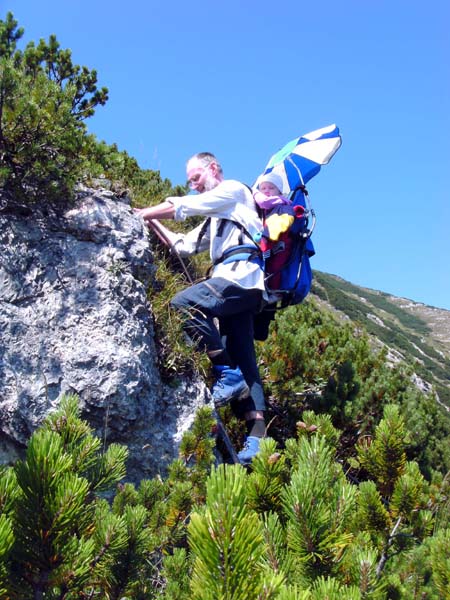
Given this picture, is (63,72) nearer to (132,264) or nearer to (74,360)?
(132,264)

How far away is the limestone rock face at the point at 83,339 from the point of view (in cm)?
317

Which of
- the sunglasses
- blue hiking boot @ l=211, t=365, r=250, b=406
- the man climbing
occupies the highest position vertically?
the sunglasses

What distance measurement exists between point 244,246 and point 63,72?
13.2 ft

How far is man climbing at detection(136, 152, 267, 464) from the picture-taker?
3.67 metres

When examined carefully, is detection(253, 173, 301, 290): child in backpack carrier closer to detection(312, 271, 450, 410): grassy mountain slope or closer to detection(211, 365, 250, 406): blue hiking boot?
detection(211, 365, 250, 406): blue hiking boot

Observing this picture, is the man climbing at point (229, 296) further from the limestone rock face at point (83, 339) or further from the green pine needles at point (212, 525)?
the green pine needles at point (212, 525)

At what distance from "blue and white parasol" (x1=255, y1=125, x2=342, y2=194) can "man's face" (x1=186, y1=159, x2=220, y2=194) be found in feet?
2.27

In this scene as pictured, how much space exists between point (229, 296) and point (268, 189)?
1.12m

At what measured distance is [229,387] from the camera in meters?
3.86

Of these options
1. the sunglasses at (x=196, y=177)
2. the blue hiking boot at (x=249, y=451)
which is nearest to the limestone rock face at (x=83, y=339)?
the blue hiking boot at (x=249, y=451)

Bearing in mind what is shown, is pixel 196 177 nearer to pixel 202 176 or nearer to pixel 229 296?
pixel 202 176

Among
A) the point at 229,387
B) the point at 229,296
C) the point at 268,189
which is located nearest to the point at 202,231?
the point at 268,189

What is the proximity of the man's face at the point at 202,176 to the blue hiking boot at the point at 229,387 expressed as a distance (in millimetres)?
1462

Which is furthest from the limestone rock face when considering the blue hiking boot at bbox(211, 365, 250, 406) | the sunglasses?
the sunglasses
